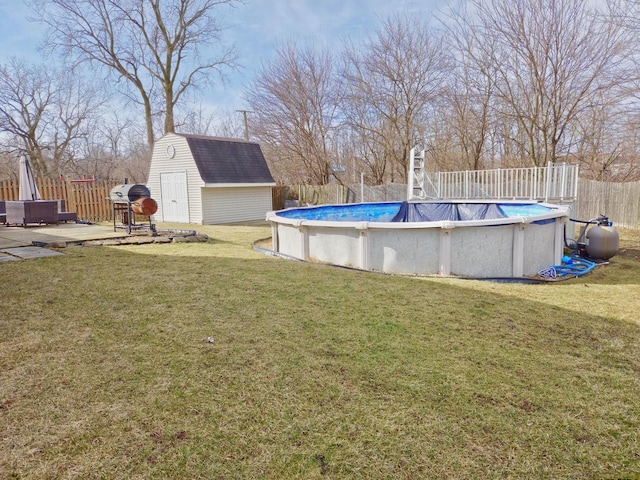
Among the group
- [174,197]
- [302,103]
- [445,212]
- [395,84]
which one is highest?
[395,84]

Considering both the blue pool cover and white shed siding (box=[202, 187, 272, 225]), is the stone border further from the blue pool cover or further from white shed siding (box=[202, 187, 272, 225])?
white shed siding (box=[202, 187, 272, 225])

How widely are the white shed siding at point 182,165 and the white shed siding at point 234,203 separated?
0.35 meters

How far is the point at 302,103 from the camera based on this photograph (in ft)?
68.1

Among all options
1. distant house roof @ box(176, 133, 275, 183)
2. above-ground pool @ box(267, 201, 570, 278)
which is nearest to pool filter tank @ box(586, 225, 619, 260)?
above-ground pool @ box(267, 201, 570, 278)

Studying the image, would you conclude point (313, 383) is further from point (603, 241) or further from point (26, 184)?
point (26, 184)

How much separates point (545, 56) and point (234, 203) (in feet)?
41.1

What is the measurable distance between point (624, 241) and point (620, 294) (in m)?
5.84

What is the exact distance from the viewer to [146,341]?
2.98 meters

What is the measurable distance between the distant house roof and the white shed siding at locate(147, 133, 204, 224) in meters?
0.27

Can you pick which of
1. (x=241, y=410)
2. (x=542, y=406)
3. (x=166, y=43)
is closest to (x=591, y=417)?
(x=542, y=406)

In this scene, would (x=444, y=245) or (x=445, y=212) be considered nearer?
(x=444, y=245)

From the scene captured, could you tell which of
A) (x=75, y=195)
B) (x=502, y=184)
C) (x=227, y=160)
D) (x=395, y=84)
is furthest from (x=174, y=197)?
(x=502, y=184)

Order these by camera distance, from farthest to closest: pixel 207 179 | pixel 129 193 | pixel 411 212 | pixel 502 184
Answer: pixel 207 179 → pixel 502 184 → pixel 411 212 → pixel 129 193

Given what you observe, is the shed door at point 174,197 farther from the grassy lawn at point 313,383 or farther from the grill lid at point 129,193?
the grassy lawn at point 313,383
